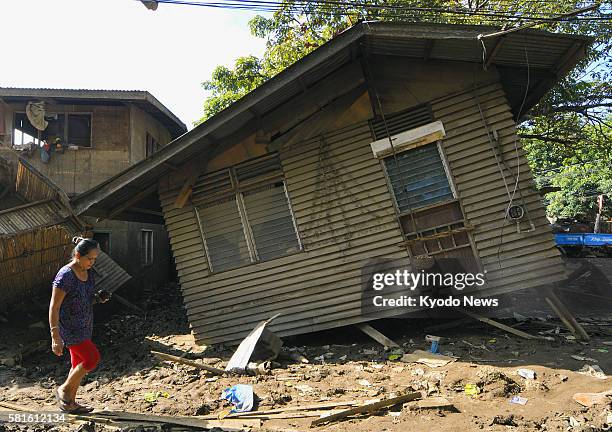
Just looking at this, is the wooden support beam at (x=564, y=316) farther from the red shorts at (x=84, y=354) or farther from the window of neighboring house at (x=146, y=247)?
the window of neighboring house at (x=146, y=247)

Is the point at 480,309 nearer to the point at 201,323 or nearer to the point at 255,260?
the point at 255,260

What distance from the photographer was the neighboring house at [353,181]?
621 centimetres

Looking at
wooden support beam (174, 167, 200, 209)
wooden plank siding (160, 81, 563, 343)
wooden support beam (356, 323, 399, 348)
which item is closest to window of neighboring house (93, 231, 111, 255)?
wooden plank siding (160, 81, 563, 343)

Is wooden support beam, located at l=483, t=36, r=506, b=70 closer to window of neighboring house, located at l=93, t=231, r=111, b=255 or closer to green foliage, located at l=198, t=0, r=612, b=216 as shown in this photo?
green foliage, located at l=198, t=0, r=612, b=216

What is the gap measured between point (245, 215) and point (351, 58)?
3.16m

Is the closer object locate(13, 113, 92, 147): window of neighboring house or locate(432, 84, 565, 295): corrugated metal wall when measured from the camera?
locate(432, 84, 565, 295): corrugated metal wall

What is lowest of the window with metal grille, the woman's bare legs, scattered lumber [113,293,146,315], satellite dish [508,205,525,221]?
the woman's bare legs

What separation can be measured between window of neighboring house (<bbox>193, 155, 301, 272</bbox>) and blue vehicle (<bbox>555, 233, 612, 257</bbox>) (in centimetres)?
1238

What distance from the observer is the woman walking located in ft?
12.7

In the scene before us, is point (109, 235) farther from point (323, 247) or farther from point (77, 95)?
→ point (323, 247)

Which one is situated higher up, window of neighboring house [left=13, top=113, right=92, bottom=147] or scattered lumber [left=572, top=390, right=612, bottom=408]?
window of neighboring house [left=13, top=113, right=92, bottom=147]

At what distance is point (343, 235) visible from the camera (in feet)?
22.2

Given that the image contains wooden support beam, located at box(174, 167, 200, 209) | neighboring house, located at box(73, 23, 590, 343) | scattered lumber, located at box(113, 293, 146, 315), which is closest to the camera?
neighboring house, located at box(73, 23, 590, 343)

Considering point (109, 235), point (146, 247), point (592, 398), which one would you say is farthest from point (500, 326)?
point (146, 247)
